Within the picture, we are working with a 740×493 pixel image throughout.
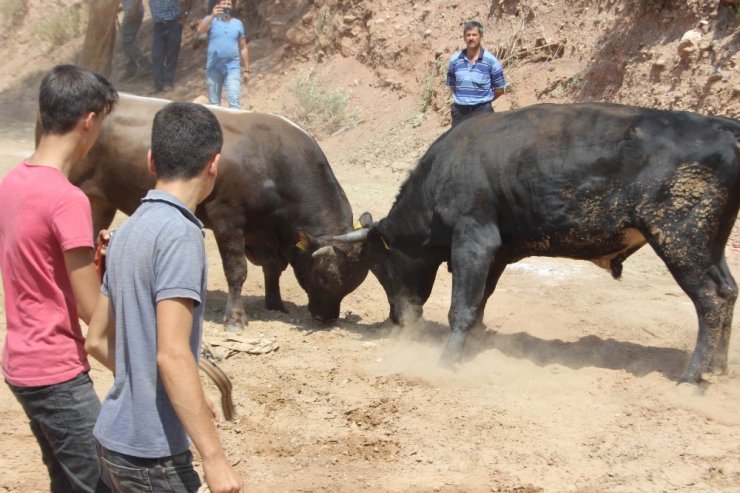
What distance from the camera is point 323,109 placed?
16750 millimetres

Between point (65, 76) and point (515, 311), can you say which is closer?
point (65, 76)

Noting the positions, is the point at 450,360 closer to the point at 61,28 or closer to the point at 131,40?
the point at 131,40

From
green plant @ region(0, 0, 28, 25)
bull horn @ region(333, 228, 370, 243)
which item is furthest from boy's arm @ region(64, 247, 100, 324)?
green plant @ region(0, 0, 28, 25)

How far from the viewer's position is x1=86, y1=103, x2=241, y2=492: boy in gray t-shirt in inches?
109

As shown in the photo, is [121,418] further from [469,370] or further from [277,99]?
[277,99]

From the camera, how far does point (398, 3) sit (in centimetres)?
1767

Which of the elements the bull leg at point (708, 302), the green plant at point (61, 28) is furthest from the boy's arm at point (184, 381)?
the green plant at point (61, 28)

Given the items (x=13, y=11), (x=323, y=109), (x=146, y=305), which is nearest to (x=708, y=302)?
(x=146, y=305)

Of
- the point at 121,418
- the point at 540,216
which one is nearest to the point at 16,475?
the point at 121,418

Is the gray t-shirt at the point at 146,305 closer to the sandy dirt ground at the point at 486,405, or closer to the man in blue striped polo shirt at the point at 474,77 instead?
the sandy dirt ground at the point at 486,405

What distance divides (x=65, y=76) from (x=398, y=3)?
14.9m

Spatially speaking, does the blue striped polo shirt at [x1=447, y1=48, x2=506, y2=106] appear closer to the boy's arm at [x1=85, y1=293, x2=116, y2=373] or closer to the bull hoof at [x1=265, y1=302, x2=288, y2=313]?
the bull hoof at [x1=265, y1=302, x2=288, y2=313]

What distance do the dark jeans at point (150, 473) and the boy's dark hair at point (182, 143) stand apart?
0.92 meters

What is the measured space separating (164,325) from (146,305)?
0.13m
